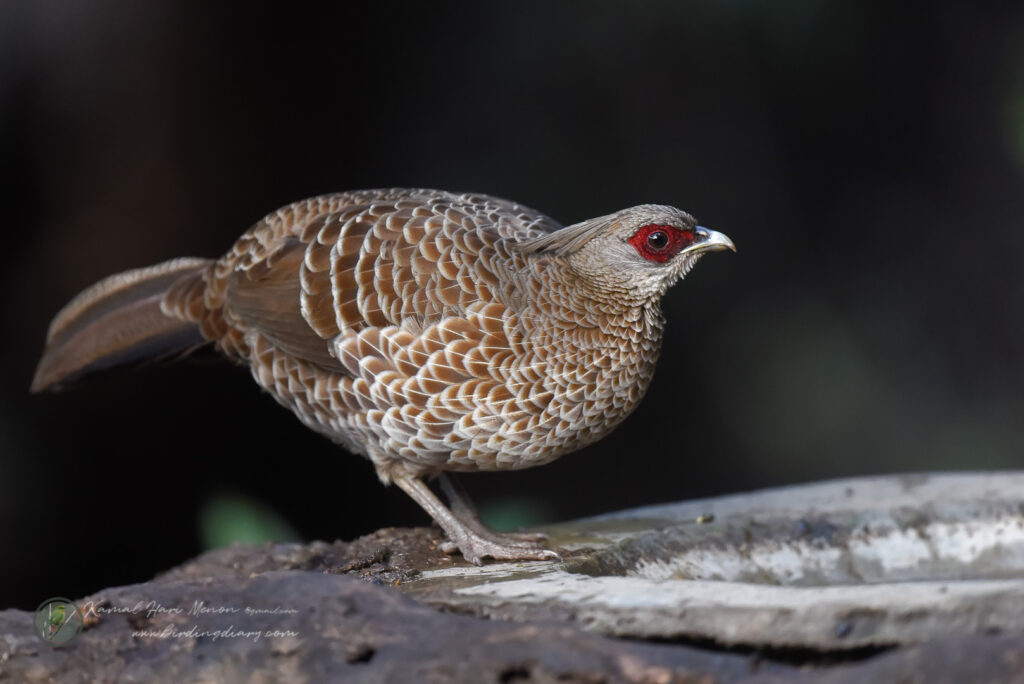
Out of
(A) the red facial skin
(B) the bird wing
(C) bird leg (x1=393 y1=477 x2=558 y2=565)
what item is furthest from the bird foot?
(A) the red facial skin

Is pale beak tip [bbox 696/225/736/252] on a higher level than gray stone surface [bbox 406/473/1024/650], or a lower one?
higher

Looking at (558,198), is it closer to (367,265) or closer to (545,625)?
(367,265)

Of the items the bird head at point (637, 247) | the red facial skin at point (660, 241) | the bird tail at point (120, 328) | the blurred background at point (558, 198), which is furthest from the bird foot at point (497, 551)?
the blurred background at point (558, 198)

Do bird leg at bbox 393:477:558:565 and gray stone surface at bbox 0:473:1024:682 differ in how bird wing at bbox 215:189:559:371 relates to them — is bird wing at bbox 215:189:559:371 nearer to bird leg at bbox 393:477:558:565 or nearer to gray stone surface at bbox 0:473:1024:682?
bird leg at bbox 393:477:558:565

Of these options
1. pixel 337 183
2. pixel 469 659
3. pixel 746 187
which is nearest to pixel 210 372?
pixel 337 183

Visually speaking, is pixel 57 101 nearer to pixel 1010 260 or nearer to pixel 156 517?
pixel 156 517

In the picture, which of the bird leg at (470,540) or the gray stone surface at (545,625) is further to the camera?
the bird leg at (470,540)

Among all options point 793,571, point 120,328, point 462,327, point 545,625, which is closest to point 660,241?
point 462,327

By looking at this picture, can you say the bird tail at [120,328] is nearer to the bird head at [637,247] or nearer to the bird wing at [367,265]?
the bird wing at [367,265]
